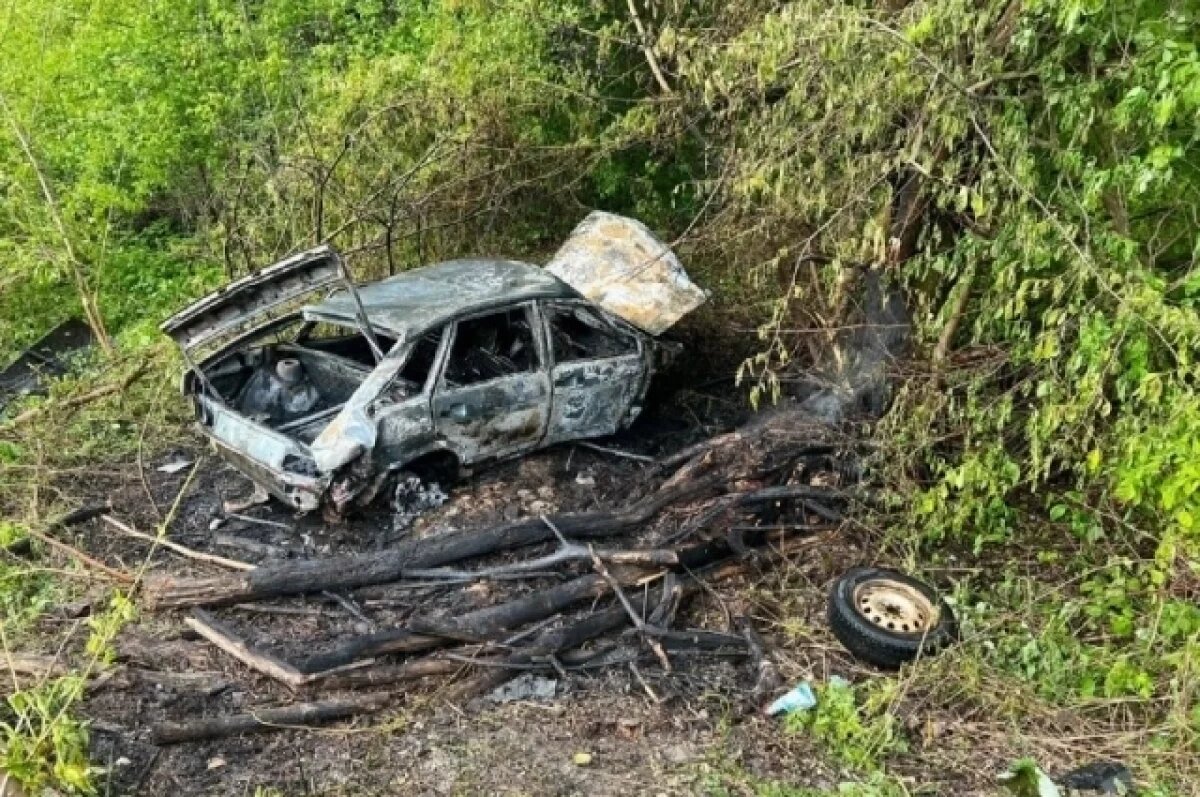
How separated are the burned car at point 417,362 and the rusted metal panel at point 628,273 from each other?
15mm

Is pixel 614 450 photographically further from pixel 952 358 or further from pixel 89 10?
pixel 89 10

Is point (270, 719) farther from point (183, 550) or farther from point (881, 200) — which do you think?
point (881, 200)

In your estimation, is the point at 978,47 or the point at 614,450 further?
the point at 614,450

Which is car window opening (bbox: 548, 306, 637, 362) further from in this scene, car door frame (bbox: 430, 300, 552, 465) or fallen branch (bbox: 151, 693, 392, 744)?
fallen branch (bbox: 151, 693, 392, 744)

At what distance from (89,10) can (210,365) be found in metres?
5.91

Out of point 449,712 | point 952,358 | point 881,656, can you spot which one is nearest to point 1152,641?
point 881,656

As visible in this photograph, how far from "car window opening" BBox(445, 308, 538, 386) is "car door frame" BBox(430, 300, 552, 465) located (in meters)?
0.07

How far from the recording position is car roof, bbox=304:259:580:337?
21.5ft

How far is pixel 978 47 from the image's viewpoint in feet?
16.4

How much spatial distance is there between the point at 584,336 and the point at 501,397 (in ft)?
3.78

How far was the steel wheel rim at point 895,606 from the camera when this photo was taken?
5.41 metres

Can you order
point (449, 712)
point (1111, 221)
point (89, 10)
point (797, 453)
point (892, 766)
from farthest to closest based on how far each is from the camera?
point (89, 10) → point (797, 453) → point (1111, 221) → point (449, 712) → point (892, 766)

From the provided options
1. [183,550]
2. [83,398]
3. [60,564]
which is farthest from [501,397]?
[83,398]

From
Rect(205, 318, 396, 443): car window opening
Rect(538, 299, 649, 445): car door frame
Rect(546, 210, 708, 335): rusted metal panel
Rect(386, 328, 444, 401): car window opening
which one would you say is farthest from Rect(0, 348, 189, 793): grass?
Rect(546, 210, 708, 335): rusted metal panel
